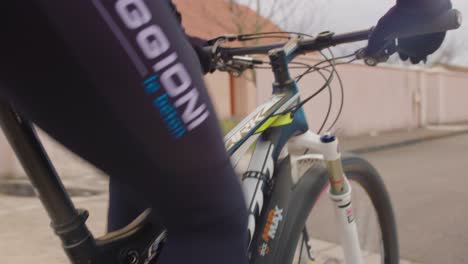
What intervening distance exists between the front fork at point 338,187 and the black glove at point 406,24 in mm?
320

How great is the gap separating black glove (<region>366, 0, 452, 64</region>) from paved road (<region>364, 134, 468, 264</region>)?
2.16 m

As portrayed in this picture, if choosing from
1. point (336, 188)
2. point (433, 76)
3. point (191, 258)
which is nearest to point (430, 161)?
point (336, 188)

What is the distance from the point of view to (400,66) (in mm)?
15789

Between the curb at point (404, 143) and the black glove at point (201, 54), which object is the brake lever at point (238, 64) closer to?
the black glove at point (201, 54)

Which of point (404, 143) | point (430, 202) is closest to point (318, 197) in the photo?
point (430, 202)

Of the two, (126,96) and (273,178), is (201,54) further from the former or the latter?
(126,96)

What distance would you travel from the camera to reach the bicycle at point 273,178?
940 mm

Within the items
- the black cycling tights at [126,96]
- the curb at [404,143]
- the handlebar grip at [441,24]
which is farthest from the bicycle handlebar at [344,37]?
the curb at [404,143]

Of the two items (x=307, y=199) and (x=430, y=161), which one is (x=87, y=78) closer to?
(x=307, y=199)

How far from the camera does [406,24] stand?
121 centimetres

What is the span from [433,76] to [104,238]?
18.6 metres

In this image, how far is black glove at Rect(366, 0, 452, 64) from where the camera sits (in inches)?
46.2

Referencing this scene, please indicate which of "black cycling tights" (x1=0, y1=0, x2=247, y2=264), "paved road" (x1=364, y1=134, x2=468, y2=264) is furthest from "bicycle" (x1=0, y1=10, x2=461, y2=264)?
"paved road" (x1=364, y1=134, x2=468, y2=264)

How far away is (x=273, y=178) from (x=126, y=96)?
0.74 metres
